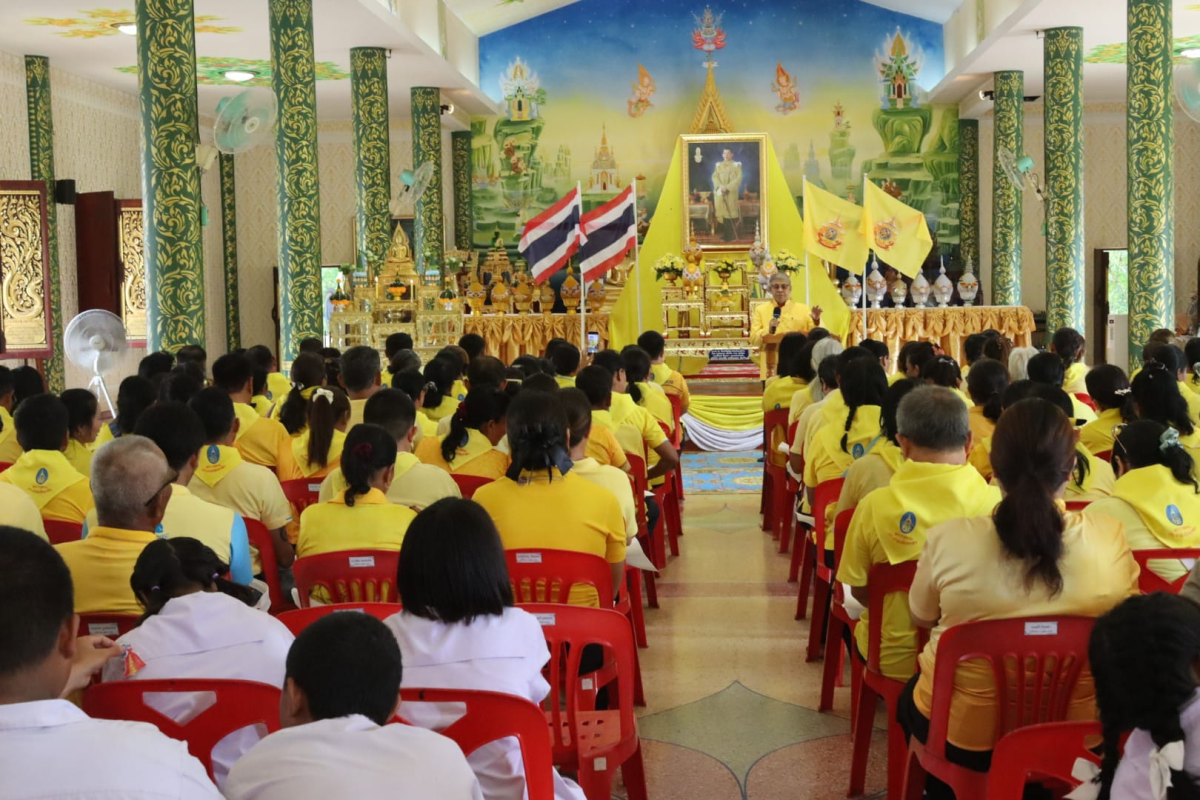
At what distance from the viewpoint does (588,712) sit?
10.5 ft

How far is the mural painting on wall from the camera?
1750 cm

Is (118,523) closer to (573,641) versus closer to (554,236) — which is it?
(573,641)

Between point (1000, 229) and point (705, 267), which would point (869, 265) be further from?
point (705, 267)

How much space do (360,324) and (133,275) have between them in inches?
147

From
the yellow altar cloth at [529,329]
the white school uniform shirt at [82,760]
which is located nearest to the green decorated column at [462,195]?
the yellow altar cloth at [529,329]

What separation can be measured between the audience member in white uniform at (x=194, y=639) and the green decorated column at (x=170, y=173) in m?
6.21

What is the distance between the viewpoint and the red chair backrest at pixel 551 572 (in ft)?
11.5

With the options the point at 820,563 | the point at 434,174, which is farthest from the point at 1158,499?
the point at 434,174

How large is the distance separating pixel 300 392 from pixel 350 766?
445 cm

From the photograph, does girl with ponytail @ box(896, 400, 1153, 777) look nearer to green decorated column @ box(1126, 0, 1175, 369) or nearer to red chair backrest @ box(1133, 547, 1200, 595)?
red chair backrest @ box(1133, 547, 1200, 595)

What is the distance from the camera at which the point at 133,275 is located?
1429 cm

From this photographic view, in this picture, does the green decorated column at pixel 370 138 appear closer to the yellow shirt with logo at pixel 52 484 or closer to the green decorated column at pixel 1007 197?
the green decorated column at pixel 1007 197

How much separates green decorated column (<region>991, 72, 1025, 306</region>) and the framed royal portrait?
3.12 meters

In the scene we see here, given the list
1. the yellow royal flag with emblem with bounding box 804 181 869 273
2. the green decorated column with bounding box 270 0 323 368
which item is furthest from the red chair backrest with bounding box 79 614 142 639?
the yellow royal flag with emblem with bounding box 804 181 869 273
